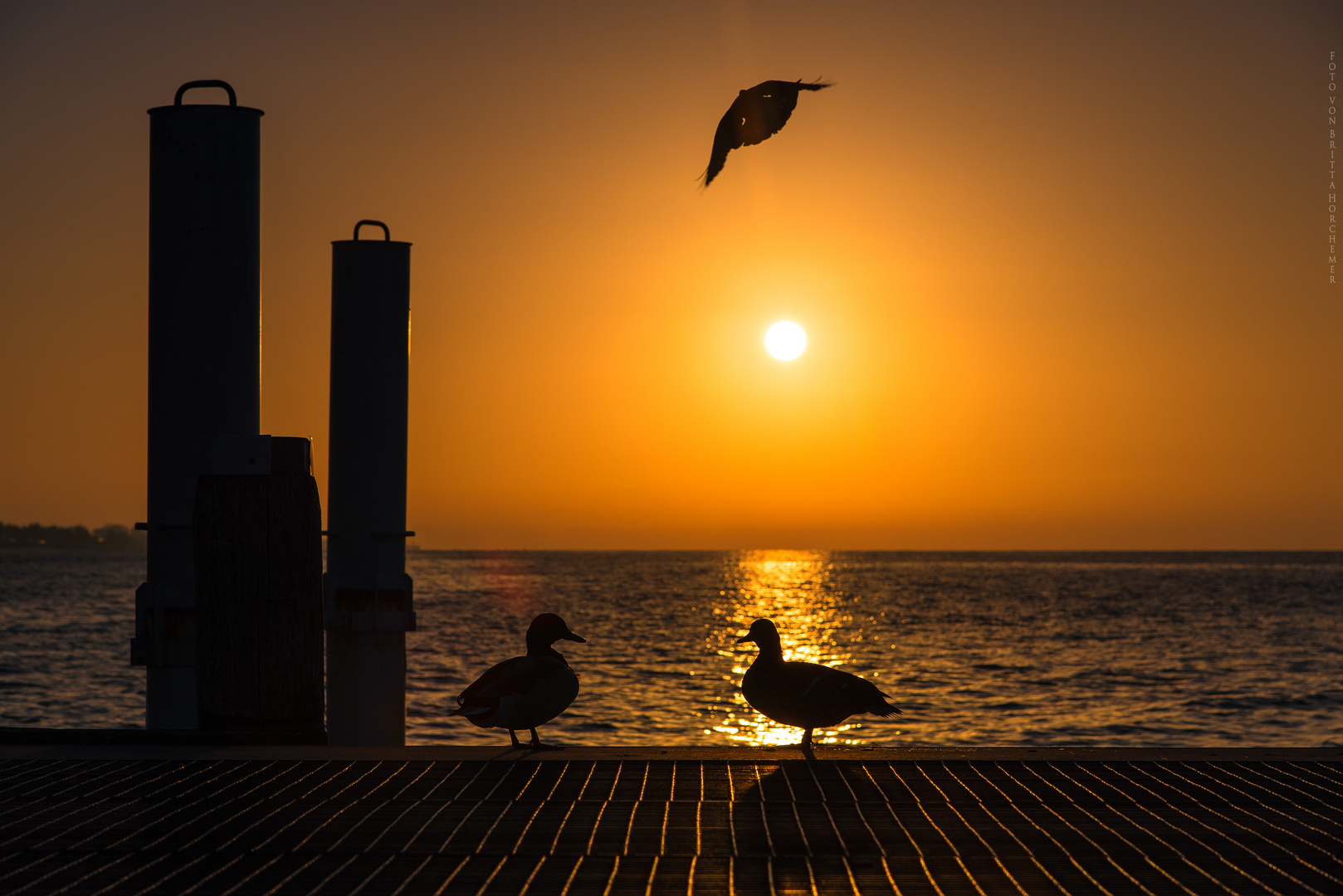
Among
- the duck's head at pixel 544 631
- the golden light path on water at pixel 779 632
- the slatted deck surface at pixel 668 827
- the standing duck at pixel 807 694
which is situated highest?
the duck's head at pixel 544 631

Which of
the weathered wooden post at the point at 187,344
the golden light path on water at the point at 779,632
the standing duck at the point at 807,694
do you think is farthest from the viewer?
the golden light path on water at the point at 779,632

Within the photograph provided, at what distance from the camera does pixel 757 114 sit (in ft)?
32.8

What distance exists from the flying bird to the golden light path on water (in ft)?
22.9

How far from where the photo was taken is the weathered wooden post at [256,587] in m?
7.95

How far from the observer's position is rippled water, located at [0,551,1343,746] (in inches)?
1060

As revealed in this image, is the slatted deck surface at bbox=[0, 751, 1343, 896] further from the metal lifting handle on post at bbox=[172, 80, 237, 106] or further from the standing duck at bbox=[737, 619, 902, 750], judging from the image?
the metal lifting handle on post at bbox=[172, 80, 237, 106]

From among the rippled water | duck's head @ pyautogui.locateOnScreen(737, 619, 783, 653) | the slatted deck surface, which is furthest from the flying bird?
the rippled water

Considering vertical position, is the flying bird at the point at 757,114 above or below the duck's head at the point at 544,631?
above

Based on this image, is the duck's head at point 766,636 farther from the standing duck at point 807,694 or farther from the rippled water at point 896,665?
the rippled water at point 896,665

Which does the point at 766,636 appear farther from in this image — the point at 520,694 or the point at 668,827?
the point at 668,827

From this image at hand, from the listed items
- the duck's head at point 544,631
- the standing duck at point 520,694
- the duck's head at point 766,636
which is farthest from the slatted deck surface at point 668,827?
the duck's head at point 544,631

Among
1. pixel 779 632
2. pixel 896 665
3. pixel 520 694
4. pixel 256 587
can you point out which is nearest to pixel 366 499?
pixel 520 694

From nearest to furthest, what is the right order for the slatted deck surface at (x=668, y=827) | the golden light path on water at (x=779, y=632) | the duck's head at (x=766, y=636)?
the slatted deck surface at (x=668, y=827) < the duck's head at (x=766, y=636) < the golden light path on water at (x=779, y=632)

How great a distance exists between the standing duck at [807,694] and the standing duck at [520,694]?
140 cm
